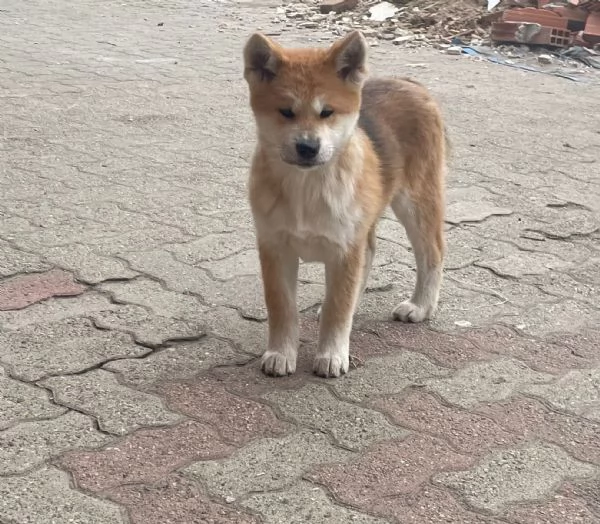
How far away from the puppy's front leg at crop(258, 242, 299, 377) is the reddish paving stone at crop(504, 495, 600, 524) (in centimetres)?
122

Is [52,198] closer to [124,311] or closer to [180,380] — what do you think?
[124,311]

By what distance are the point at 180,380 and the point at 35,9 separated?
38.0 ft

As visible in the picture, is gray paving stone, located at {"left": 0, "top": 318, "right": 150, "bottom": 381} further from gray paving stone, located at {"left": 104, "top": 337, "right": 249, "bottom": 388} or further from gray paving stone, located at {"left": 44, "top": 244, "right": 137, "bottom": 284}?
gray paving stone, located at {"left": 44, "top": 244, "right": 137, "bottom": 284}

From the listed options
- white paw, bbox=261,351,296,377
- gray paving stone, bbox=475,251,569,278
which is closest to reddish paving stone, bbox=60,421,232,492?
white paw, bbox=261,351,296,377

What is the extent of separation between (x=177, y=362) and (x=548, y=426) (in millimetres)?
1500

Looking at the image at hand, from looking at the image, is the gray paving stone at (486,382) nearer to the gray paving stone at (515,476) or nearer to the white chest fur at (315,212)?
the gray paving stone at (515,476)

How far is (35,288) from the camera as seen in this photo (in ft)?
15.3

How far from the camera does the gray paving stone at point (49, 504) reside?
9.52 ft

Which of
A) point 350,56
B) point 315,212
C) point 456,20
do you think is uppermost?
point 350,56

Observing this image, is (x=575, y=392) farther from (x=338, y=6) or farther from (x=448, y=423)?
(x=338, y=6)

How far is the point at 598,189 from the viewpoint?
21.7 ft

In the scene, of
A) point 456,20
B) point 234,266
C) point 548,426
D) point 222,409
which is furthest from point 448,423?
point 456,20

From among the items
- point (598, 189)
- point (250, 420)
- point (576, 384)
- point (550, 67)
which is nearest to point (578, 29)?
point (550, 67)

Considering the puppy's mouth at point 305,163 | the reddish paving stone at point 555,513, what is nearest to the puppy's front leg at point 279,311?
the puppy's mouth at point 305,163
